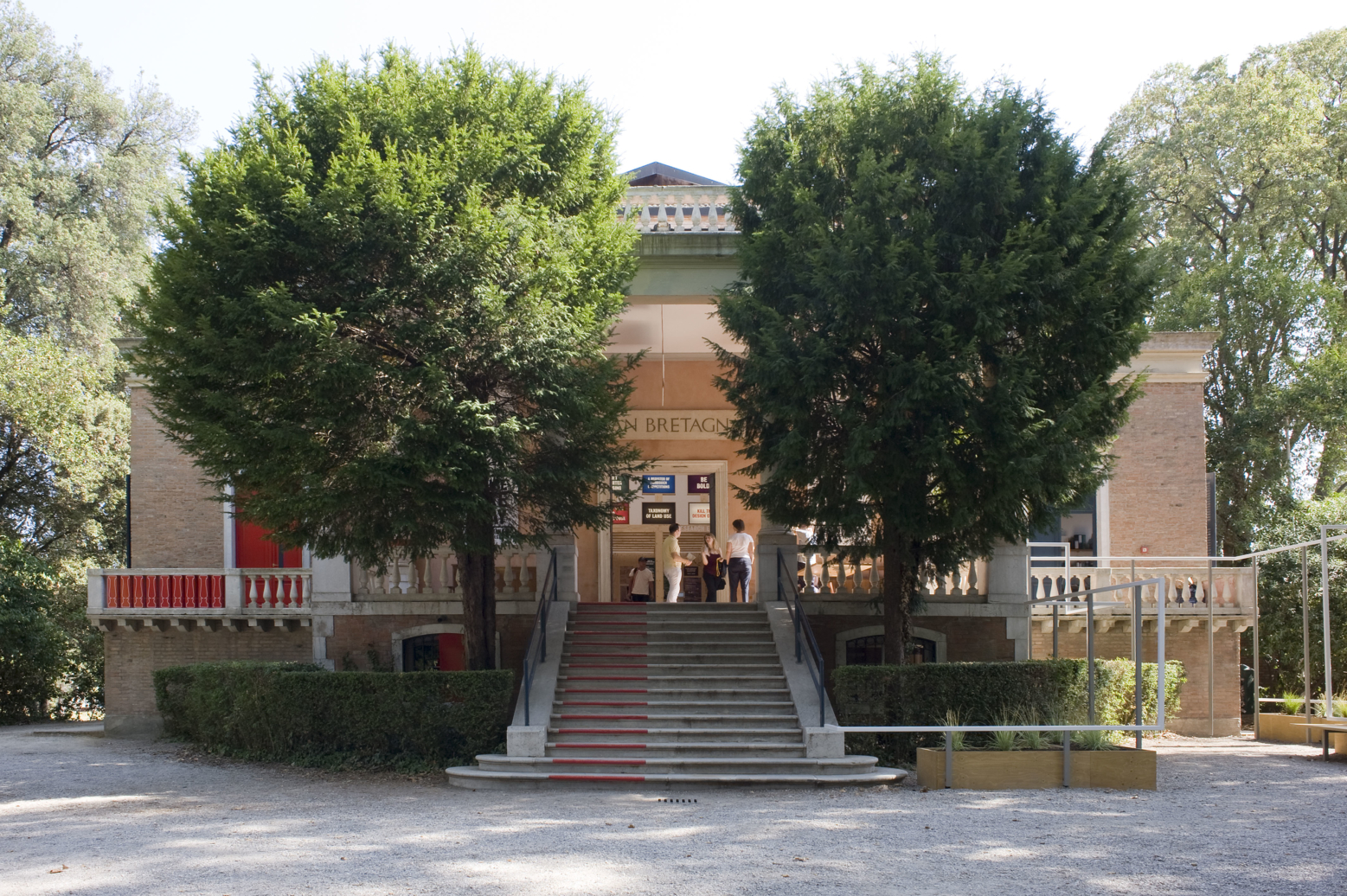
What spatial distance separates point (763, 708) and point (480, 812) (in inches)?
177

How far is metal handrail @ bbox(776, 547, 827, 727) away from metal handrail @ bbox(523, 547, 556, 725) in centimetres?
344

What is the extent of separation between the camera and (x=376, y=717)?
48.4 feet

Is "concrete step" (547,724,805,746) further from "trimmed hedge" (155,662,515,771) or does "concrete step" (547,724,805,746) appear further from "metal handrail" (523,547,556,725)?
"trimmed hedge" (155,662,515,771)

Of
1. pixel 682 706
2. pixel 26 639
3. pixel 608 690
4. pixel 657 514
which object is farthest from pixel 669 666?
pixel 26 639

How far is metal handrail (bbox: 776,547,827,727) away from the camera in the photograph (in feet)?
46.3

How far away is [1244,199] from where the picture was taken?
1334 inches

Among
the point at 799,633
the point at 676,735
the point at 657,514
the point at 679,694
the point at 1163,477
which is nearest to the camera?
the point at 676,735

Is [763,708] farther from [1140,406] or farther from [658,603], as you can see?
[1140,406]

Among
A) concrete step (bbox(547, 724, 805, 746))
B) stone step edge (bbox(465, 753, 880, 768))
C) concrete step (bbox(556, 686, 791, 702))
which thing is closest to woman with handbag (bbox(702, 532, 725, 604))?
concrete step (bbox(556, 686, 791, 702))

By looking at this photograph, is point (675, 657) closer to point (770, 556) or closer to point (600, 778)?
point (770, 556)

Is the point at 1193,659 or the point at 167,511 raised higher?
the point at 167,511

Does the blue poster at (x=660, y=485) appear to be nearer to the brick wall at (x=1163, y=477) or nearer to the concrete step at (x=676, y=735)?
the concrete step at (x=676, y=735)

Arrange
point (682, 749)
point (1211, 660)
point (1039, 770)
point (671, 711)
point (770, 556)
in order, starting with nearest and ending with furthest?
point (1039, 770)
point (682, 749)
point (671, 711)
point (770, 556)
point (1211, 660)

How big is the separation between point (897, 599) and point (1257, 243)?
2232 centimetres
